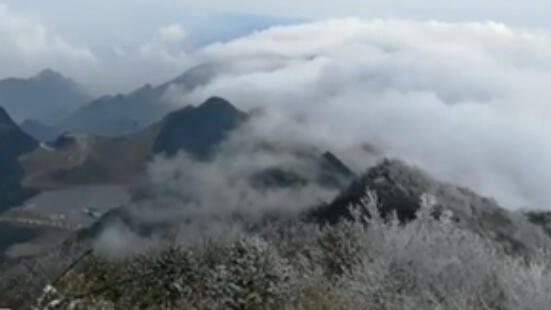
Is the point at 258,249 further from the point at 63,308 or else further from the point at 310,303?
the point at 63,308

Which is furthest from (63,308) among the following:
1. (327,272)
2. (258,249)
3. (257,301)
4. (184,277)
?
(327,272)

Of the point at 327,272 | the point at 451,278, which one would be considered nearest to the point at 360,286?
the point at 451,278

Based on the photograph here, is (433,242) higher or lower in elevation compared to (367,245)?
higher

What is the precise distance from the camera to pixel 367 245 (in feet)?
206

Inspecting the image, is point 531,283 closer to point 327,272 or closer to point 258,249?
point 258,249

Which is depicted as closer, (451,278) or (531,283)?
(531,283)

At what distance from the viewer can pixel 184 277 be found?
84.8m

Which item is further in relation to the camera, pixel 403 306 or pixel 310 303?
pixel 310 303

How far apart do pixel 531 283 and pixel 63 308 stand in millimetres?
24153

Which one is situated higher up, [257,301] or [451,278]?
[451,278]

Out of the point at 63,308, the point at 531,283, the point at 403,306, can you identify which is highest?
the point at 63,308

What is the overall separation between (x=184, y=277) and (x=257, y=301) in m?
31.6

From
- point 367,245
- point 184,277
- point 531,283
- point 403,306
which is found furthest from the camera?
point 184,277

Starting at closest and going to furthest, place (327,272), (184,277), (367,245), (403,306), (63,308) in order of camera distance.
Result: (63,308), (403,306), (367,245), (184,277), (327,272)
